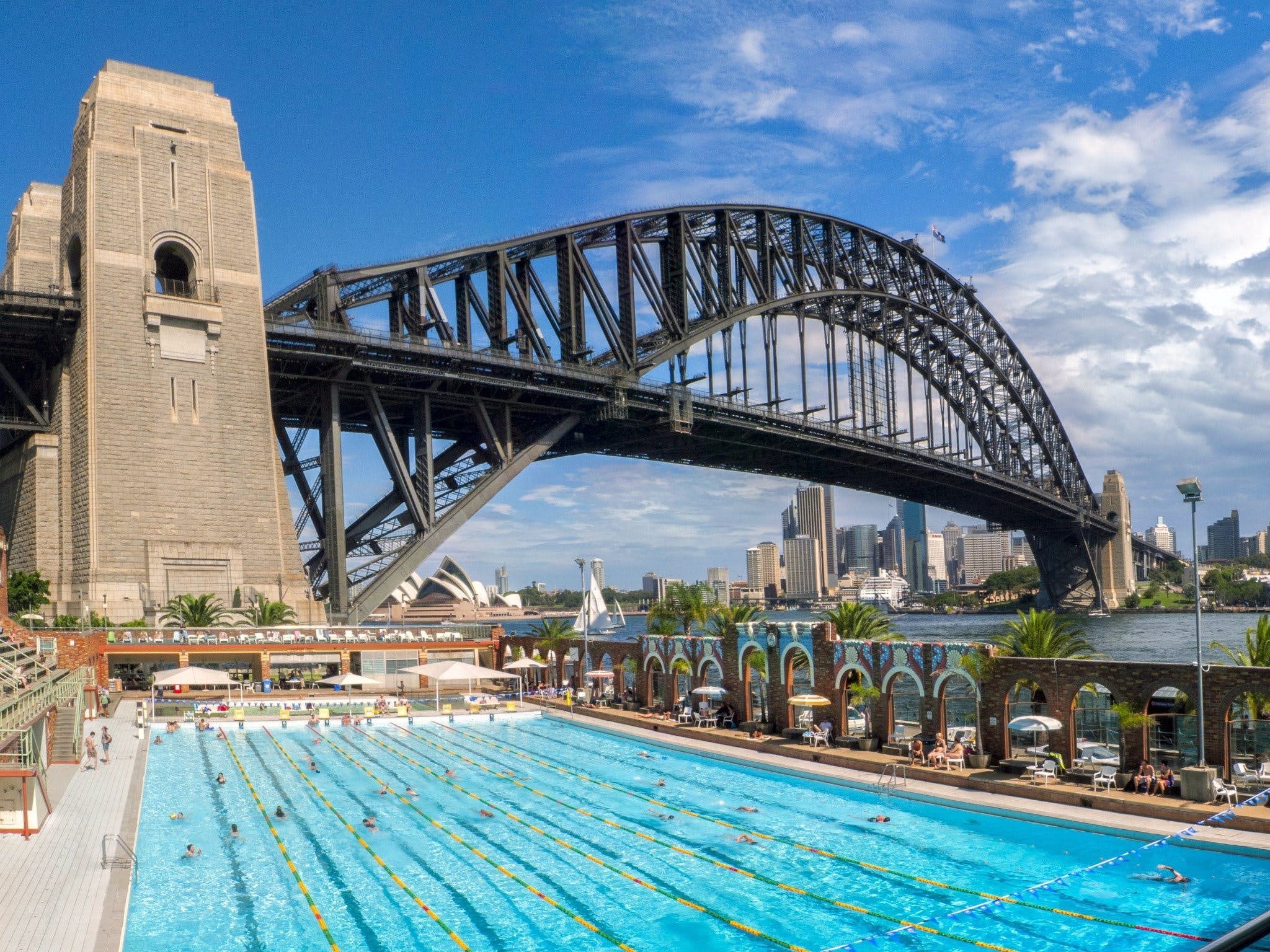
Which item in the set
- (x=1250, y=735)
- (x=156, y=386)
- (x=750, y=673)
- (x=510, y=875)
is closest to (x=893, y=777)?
(x=1250, y=735)

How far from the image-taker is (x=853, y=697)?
32594 mm

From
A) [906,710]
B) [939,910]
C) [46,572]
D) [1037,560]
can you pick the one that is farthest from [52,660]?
[1037,560]

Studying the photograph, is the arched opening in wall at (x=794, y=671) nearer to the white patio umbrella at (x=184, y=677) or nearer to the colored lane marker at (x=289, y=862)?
the colored lane marker at (x=289, y=862)

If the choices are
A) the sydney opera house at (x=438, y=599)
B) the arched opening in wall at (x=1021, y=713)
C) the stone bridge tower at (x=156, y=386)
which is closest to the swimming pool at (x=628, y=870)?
the arched opening in wall at (x=1021, y=713)

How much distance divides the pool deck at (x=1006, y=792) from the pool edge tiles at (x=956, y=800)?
0.03 meters

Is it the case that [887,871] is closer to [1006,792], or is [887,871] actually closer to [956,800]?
[956,800]

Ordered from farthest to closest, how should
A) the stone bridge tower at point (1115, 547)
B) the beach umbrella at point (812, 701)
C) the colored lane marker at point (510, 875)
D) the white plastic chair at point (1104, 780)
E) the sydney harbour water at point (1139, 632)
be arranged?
the stone bridge tower at point (1115, 547) → the sydney harbour water at point (1139, 632) → the beach umbrella at point (812, 701) → the white plastic chair at point (1104, 780) → the colored lane marker at point (510, 875)

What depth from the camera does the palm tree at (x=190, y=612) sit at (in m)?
48.6

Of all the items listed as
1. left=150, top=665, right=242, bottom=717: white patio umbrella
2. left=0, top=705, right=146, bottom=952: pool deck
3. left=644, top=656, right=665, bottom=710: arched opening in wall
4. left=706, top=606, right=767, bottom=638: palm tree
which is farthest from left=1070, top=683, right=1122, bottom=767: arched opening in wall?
left=150, top=665, right=242, bottom=717: white patio umbrella

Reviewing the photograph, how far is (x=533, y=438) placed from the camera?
6894 cm

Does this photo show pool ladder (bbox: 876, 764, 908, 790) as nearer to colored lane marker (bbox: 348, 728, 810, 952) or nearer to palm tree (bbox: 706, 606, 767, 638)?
colored lane marker (bbox: 348, 728, 810, 952)

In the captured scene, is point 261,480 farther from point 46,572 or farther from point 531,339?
point 531,339

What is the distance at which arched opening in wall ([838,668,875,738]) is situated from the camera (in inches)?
1235

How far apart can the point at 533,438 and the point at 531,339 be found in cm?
664
